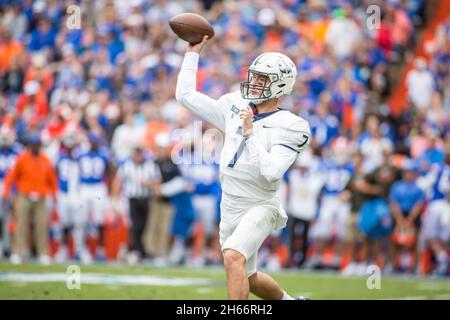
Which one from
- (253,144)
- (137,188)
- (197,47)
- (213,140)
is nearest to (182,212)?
(137,188)

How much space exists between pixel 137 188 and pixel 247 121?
6799 millimetres

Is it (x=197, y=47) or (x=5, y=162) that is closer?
(x=197, y=47)

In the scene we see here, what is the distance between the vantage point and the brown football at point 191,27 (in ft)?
23.1

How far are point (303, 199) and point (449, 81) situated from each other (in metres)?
2.78

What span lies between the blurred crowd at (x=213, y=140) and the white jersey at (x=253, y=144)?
5.96 meters

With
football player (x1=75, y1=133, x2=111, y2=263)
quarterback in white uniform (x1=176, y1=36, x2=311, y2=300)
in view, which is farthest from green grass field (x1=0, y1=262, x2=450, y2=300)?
quarterback in white uniform (x1=176, y1=36, x2=311, y2=300)

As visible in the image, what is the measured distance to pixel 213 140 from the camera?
1334cm

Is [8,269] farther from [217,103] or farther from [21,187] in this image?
[217,103]

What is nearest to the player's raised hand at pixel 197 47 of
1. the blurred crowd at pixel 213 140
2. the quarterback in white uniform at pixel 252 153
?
the quarterback in white uniform at pixel 252 153

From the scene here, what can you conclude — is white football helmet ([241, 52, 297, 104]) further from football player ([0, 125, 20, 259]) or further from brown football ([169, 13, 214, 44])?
football player ([0, 125, 20, 259])

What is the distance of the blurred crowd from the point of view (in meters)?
12.8

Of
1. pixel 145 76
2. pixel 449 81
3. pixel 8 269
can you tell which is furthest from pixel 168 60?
pixel 8 269

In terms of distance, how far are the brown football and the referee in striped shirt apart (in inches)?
244

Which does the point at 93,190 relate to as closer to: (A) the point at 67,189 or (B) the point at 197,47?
(A) the point at 67,189
